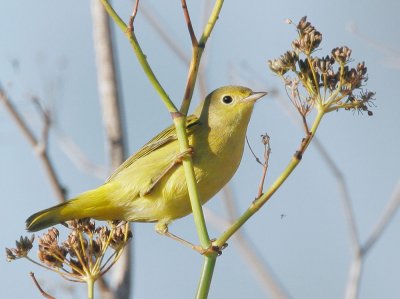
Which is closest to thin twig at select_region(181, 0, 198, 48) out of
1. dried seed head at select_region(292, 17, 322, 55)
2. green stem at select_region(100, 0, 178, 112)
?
green stem at select_region(100, 0, 178, 112)

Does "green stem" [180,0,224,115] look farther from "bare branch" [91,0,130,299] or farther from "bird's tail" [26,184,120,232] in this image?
"bare branch" [91,0,130,299]

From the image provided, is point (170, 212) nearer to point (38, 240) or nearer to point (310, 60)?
point (38, 240)

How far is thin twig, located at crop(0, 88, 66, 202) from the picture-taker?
15.2ft

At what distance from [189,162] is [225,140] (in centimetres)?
133

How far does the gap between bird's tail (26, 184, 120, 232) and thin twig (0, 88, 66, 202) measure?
3.56 ft

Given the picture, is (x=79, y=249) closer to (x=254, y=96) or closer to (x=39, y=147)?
(x=254, y=96)

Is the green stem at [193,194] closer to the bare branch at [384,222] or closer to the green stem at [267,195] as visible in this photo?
the green stem at [267,195]

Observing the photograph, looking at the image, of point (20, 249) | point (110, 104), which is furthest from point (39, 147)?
point (20, 249)

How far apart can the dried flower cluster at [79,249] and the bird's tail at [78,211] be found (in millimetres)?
734

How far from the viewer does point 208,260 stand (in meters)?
2.11

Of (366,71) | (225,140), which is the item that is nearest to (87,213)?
(225,140)

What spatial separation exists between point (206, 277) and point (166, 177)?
1.40 metres

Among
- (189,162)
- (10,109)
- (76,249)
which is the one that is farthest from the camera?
(10,109)

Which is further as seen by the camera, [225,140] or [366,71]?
[225,140]
